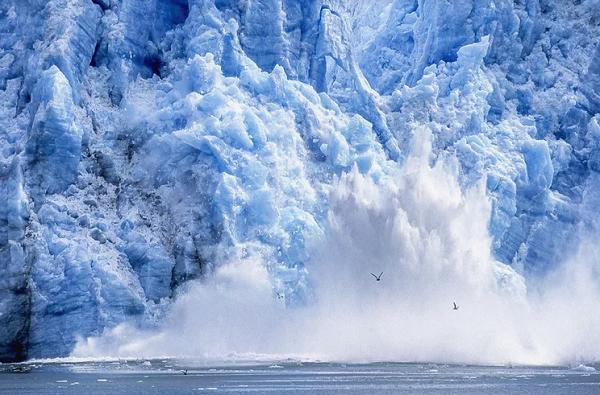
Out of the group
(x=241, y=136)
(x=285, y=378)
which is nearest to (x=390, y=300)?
(x=285, y=378)

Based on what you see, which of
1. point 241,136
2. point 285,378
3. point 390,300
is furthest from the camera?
point 390,300

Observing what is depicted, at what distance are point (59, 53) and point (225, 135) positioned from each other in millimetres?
8925

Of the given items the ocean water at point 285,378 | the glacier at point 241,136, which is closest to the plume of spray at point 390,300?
the glacier at point 241,136

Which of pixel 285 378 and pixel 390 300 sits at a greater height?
pixel 390 300

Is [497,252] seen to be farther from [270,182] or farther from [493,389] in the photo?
[493,389]

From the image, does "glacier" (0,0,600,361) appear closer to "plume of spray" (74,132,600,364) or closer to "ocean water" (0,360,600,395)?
"plume of spray" (74,132,600,364)

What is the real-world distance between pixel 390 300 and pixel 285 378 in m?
10.5

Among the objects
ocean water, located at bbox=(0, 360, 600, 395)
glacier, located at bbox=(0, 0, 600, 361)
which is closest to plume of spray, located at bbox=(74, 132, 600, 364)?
glacier, located at bbox=(0, 0, 600, 361)

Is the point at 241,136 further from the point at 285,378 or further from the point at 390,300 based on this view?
the point at 285,378

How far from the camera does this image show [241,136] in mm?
49531

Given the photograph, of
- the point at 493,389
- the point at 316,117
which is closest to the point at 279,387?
the point at 493,389

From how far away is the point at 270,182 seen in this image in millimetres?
50875

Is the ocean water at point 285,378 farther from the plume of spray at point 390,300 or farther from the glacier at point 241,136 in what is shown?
the glacier at point 241,136

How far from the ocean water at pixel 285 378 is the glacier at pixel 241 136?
2.93m
